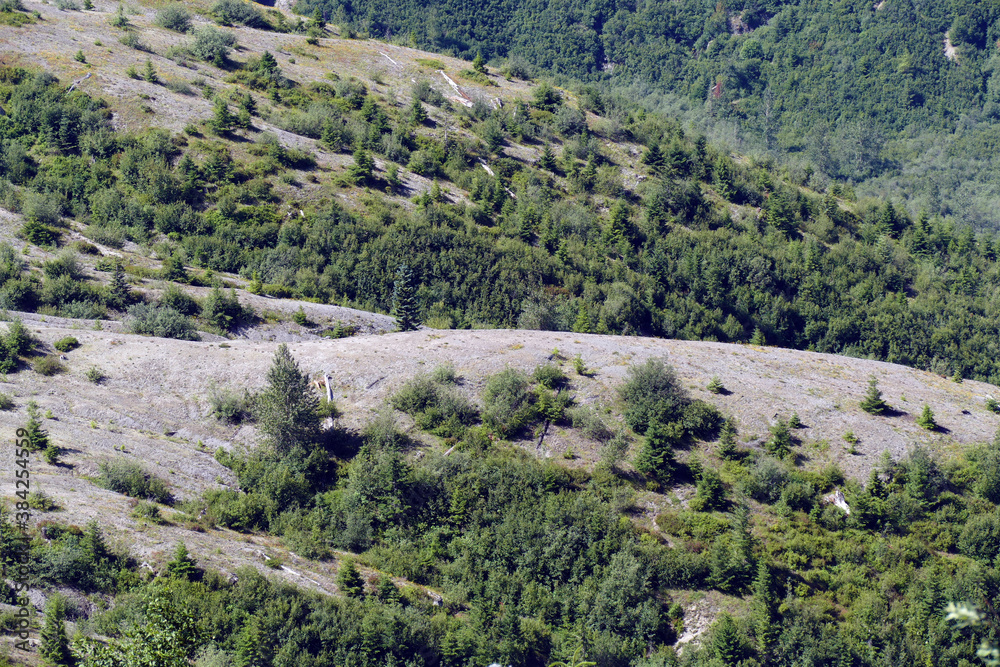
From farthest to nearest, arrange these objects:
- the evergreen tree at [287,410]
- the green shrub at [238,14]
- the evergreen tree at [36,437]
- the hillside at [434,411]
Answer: the green shrub at [238,14], the evergreen tree at [287,410], the evergreen tree at [36,437], the hillside at [434,411]

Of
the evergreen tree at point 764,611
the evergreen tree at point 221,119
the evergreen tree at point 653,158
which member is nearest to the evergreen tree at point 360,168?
the evergreen tree at point 221,119

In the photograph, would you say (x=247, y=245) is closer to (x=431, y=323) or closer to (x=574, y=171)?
(x=431, y=323)

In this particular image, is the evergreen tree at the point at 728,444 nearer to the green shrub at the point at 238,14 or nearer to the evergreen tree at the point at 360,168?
the evergreen tree at the point at 360,168

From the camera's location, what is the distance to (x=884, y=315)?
206 ft

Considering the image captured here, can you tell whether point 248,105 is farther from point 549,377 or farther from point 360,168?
point 549,377

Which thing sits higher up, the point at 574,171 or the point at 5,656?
the point at 574,171

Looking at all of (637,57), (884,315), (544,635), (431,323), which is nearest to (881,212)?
(884,315)

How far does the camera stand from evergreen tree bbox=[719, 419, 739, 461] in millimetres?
A: 34875

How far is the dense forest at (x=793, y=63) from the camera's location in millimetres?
136000

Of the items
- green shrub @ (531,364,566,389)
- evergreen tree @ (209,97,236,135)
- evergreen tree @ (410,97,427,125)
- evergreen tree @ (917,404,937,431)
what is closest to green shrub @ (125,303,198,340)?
green shrub @ (531,364,566,389)

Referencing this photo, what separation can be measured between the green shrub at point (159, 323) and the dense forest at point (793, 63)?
344ft

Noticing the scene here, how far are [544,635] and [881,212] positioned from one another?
6270cm

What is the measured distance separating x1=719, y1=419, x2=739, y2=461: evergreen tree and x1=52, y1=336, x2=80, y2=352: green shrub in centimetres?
2877

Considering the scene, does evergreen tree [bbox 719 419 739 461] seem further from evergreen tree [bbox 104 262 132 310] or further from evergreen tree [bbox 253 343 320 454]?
evergreen tree [bbox 104 262 132 310]
